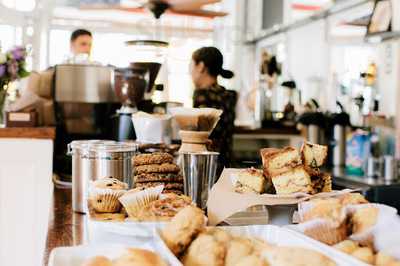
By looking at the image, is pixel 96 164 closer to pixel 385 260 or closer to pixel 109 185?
pixel 109 185

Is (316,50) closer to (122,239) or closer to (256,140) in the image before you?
(256,140)

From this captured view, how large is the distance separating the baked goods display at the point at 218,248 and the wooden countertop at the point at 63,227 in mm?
413

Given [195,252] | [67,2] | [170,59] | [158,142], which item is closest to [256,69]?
[170,59]

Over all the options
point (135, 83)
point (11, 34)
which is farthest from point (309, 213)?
point (11, 34)

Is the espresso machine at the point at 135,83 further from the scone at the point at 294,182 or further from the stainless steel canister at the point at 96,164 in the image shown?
the scone at the point at 294,182

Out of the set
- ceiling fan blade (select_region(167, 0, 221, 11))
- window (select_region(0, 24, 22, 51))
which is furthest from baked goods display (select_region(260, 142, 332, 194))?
window (select_region(0, 24, 22, 51))

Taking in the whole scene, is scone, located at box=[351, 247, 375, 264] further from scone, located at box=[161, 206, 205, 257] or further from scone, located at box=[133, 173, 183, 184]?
scone, located at box=[133, 173, 183, 184]

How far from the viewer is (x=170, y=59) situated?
9711 mm

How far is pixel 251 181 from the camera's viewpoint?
1.49m

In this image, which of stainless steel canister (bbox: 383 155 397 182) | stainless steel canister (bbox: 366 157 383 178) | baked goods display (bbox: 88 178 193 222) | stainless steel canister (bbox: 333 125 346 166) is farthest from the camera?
stainless steel canister (bbox: 333 125 346 166)

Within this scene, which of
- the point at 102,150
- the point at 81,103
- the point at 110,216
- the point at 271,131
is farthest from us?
the point at 271,131

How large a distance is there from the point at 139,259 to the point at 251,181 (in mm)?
668

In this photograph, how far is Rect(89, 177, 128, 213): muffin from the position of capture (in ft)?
4.56

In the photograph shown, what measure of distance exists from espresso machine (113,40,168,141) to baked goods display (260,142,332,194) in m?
1.44
